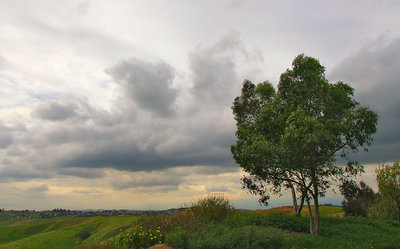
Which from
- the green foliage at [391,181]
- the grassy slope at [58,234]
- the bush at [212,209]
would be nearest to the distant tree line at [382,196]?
the green foliage at [391,181]

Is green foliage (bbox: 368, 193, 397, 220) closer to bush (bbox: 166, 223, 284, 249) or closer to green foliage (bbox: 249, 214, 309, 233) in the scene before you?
green foliage (bbox: 249, 214, 309, 233)

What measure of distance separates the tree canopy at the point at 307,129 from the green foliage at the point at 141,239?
8.51 m

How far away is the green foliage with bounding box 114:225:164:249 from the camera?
1425 centimetres

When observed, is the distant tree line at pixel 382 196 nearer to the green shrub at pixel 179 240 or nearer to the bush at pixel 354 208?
the bush at pixel 354 208

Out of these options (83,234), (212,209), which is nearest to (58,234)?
(83,234)

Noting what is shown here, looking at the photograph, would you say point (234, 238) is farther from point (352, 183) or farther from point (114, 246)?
point (352, 183)

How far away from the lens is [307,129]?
18250 millimetres

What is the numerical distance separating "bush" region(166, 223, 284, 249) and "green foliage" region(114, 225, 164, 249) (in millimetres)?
1643

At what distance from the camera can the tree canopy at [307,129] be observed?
18.6 meters

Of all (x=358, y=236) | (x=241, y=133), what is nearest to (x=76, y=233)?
(x=241, y=133)

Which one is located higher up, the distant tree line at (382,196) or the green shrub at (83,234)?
the distant tree line at (382,196)

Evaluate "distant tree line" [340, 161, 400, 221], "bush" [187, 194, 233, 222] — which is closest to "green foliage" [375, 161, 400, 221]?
"distant tree line" [340, 161, 400, 221]

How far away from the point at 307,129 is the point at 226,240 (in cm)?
960

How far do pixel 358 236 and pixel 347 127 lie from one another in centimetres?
693
